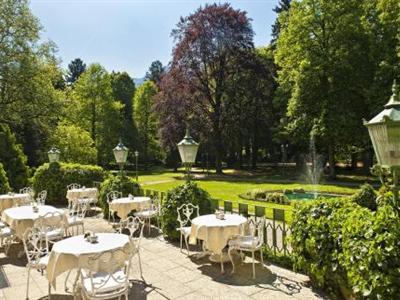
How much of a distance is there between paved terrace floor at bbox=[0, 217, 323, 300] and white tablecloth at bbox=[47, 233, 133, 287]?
2.53 ft

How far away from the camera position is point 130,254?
5133mm

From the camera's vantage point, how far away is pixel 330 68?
Answer: 80.3ft

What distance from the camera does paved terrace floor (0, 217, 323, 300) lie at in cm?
540

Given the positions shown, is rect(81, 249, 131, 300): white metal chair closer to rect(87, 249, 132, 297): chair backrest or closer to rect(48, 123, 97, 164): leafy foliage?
rect(87, 249, 132, 297): chair backrest

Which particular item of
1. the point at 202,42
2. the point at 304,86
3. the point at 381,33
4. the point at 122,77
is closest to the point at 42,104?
the point at 202,42

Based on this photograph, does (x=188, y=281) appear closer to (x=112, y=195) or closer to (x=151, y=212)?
(x=151, y=212)

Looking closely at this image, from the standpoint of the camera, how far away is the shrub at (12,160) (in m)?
18.1

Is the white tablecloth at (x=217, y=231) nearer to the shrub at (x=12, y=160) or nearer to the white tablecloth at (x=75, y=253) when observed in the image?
the white tablecloth at (x=75, y=253)

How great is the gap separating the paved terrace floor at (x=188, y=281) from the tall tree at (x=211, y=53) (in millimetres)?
23082

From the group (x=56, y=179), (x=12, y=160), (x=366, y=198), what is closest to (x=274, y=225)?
(x=366, y=198)

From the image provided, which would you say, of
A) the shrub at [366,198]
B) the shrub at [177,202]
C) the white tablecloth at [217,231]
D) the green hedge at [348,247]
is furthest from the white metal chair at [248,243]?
the shrub at [366,198]

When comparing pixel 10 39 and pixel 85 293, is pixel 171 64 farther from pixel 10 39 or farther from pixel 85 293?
pixel 85 293

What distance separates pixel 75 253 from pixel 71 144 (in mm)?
18872

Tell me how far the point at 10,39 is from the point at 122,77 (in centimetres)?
2811
